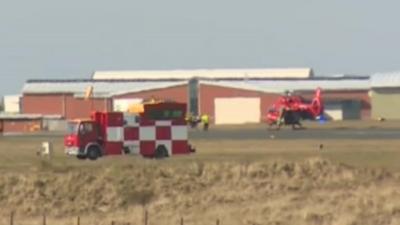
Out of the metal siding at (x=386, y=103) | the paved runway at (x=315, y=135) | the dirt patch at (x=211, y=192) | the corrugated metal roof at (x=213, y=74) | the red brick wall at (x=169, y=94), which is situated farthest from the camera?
the corrugated metal roof at (x=213, y=74)

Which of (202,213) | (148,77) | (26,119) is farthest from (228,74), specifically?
(202,213)

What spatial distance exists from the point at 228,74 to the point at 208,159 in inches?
4825

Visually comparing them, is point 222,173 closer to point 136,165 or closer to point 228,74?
point 136,165

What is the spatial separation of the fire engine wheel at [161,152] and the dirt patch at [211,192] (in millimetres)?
7505

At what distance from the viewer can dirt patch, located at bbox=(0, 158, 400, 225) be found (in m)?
32.8

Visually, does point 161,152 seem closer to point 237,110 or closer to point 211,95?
point 237,110

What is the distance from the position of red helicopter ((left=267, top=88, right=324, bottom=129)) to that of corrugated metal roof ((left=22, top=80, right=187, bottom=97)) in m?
39.3

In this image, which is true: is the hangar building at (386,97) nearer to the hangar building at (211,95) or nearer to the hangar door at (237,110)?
the hangar building at (211,95)

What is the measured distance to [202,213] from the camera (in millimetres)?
33656

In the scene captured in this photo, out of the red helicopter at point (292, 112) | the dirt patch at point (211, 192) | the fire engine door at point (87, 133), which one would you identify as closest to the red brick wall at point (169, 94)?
the red helicopter at point (292, 112)

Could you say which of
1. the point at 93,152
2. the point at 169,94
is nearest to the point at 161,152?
the point at 93,152

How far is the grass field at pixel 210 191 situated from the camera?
32.5 meters

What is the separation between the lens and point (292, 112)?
87000 millimetres

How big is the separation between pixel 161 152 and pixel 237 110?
277ft
